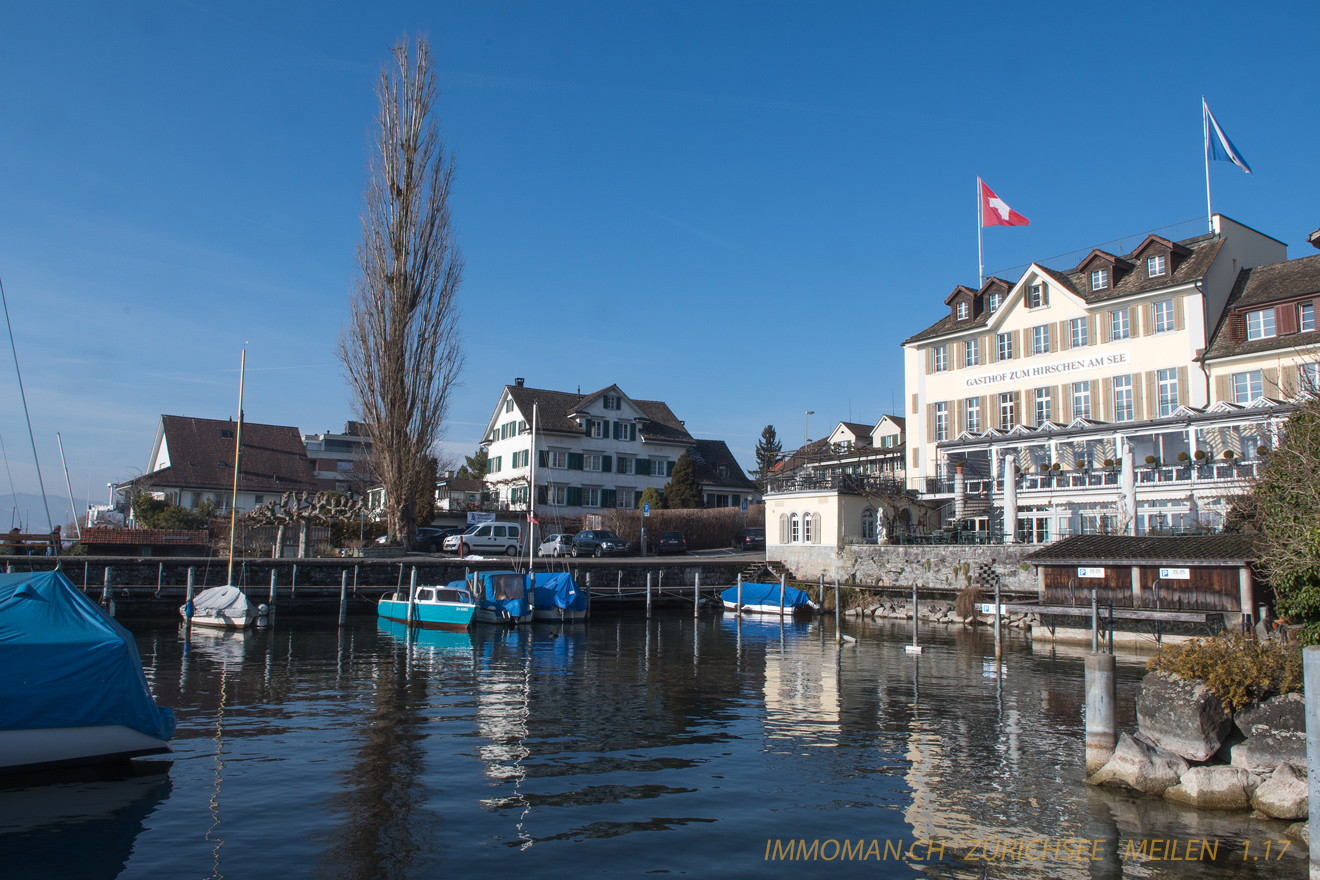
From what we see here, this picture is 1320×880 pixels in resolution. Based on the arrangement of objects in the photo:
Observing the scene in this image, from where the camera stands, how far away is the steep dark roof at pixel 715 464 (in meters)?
72.9

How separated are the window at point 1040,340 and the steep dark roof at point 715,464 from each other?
31353 millimetres

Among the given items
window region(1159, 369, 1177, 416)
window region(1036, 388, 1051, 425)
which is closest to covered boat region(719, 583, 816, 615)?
window region(1036, 388, 1051, 425)

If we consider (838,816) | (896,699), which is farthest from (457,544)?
(838,816)

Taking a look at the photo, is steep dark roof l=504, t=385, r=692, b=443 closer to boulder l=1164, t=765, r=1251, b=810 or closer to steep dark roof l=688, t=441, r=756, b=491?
steep dark roof l=688, t=441, r=756, b=491

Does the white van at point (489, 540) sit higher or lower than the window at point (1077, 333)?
lower

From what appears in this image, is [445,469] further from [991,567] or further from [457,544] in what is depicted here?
[991,567]

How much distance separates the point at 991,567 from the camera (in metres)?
39.0

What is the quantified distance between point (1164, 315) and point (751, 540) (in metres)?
27.4

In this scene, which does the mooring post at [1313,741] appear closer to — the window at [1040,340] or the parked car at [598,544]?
the window at [1040,340]

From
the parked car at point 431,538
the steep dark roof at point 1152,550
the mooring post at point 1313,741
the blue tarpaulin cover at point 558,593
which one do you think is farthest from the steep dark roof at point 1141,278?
the mooring post at point 1313,741

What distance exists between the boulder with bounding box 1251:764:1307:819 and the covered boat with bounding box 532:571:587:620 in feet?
98.7

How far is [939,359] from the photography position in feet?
161

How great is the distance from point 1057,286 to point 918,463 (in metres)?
11.5

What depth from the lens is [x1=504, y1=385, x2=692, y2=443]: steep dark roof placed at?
67688 millimetres
